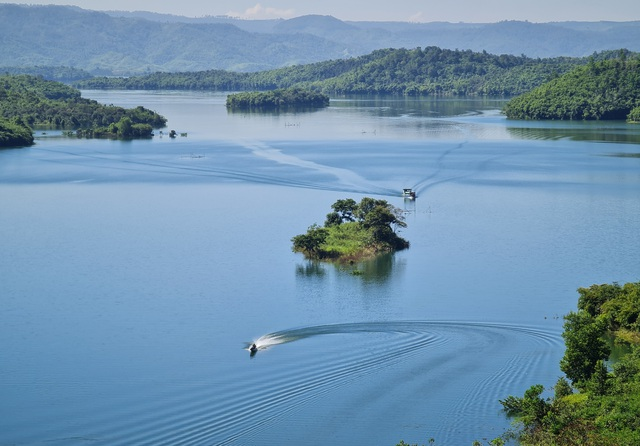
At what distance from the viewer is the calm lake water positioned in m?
14.2

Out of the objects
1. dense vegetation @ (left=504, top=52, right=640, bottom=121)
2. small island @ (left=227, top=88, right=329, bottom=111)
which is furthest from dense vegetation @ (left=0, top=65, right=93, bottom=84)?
dense vegetation @ (left=504, top=52, right=640, bottom=121)

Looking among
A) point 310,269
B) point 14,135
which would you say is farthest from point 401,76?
point 310,269

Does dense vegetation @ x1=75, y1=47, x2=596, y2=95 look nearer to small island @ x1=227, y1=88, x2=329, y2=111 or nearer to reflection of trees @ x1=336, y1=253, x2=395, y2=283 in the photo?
small island @ x1=227, y1=88, x2=329, y2=111

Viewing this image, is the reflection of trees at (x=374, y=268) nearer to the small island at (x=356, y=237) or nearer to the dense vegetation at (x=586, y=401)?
the small island at (x=356, y=237)

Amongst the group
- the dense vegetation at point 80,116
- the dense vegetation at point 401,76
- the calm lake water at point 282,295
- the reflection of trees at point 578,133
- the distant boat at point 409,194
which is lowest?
the calm lake water at point 282,295

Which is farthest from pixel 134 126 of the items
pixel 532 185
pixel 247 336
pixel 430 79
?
pixel 430 79

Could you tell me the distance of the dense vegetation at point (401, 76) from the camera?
95.4 m

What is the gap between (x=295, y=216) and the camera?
2878cm

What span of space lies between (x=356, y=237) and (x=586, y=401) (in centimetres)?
1197

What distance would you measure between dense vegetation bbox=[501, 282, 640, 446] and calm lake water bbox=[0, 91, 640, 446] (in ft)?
2.70

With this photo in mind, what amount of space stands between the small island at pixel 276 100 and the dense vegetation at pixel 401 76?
20.3 meters

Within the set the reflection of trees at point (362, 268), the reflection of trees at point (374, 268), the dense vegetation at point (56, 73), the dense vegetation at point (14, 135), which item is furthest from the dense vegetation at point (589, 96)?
the dense vegetation at point (56, 73)

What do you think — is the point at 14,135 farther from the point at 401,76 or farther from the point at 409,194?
the point at 401,76

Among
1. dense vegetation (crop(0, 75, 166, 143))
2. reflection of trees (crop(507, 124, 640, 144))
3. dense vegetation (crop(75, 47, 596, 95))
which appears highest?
dense vegetation (crop(75, 47, 596, 95))
